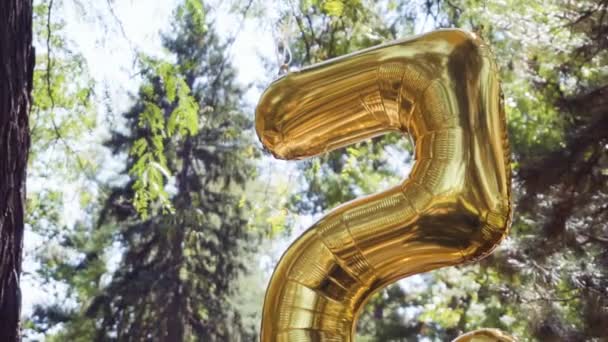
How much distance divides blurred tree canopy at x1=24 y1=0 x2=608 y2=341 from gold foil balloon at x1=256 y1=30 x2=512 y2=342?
1506 millimetres

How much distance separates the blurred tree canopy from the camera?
4.37 meters

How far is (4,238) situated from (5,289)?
11cm

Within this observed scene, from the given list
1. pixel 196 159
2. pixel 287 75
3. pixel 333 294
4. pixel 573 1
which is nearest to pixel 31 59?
pixel 287 75

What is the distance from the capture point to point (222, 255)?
14.1 m

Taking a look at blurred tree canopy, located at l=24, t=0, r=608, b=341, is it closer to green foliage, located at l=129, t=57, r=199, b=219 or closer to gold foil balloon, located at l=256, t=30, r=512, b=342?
green foliage, located at l=129, t=57, r=199, b=219

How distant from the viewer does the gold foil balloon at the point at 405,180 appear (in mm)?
1038

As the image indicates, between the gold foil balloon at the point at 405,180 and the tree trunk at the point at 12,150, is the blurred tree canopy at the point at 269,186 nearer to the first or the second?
the tree trunk at the point at 12,150

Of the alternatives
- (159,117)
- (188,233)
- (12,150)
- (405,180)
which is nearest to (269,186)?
(159,117)

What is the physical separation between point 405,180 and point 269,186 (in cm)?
554

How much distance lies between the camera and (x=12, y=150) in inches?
69.3

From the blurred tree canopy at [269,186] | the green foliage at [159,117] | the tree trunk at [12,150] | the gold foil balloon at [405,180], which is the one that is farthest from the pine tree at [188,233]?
the gold foil balloon at [405,180]

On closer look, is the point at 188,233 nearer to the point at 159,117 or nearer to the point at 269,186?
the point at 269,186

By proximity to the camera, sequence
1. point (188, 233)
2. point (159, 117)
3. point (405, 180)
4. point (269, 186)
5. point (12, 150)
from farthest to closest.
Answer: point (188, 233), point (269, 186), point (159, 117), point (12, 150), point (405, 180)

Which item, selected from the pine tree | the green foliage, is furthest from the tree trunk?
the pine tree
